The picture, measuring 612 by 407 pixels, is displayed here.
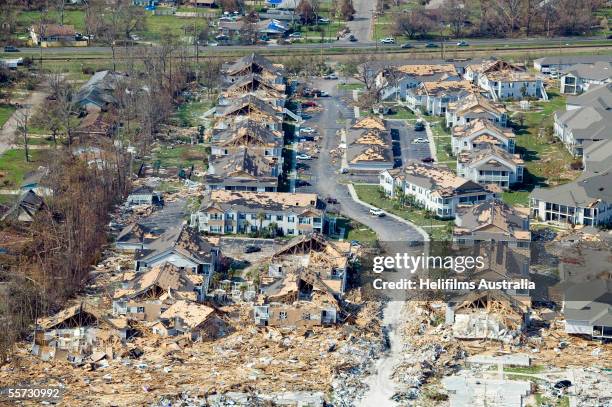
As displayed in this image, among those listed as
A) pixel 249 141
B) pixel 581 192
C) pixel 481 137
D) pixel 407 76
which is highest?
pixel 407 76

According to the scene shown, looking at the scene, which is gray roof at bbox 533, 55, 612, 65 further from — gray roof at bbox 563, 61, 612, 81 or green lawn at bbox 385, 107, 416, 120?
green lawn at bbox 385, 107, 416, 120

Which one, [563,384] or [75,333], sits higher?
[75,333]

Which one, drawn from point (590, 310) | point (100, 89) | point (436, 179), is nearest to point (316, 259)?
point (590, 310)

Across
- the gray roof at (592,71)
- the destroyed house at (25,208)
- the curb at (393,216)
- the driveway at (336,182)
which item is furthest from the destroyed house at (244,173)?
the gray roof at (592,71)

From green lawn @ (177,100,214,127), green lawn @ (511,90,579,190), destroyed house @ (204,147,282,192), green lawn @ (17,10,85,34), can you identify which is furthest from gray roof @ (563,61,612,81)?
green lawn @ (17,10,85,34)

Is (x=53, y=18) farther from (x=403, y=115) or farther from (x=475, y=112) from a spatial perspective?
(x=475, y=112)

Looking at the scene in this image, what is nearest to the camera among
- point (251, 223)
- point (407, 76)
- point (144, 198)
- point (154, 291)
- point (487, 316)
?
point (487, 316)
